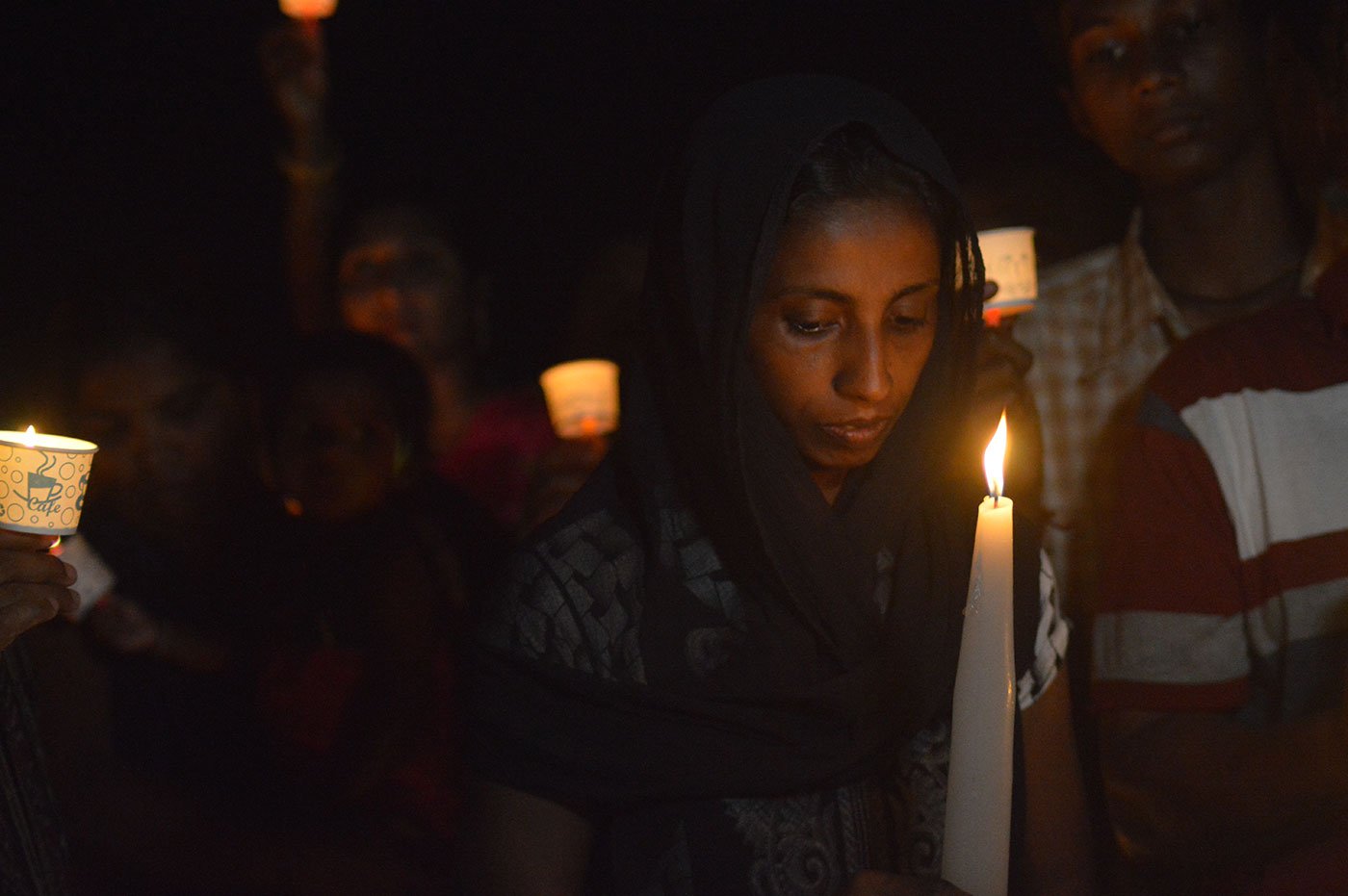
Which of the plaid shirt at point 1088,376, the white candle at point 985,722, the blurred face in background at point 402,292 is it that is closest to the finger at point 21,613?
the white candle at point 985,722

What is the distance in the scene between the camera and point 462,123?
501 cm

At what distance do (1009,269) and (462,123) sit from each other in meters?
3.29

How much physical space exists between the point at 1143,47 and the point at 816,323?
1602 millimetres

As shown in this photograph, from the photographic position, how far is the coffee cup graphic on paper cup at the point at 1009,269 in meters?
2.36

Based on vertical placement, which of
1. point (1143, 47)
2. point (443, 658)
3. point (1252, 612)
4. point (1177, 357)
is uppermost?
point (1143, 47)

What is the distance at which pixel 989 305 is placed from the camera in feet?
7.72

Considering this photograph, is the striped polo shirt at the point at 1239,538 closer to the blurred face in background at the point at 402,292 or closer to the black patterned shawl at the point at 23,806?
the black patterned shawl at the point at 23,806

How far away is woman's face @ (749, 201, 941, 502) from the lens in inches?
63.0

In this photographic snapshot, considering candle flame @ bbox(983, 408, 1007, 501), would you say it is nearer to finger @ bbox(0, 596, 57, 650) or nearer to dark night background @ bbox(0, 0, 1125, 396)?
finger @ bbox(0, 596, 57, 650)

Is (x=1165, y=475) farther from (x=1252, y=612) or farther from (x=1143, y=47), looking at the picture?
(x=1143, y=47)

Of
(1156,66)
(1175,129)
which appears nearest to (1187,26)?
(1156,66)

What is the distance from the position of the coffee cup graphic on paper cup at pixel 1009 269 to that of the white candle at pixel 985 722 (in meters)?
1.43

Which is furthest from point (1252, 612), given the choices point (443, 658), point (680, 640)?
point (443, 658)

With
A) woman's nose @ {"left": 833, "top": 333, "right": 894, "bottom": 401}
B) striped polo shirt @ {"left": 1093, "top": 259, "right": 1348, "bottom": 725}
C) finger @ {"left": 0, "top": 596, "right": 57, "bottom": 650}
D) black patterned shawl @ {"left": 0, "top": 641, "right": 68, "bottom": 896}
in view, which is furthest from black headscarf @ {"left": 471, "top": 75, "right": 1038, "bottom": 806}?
black patterned shawl @ {"left": 0, "top": 641, "right": 68, "bottom": 896}
